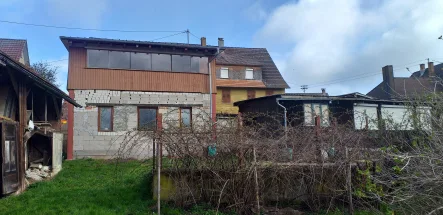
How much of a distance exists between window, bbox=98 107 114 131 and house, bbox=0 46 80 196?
3342mm

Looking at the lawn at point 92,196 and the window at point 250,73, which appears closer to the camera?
the lawn at point 92,196

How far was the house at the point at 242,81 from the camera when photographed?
101 ft

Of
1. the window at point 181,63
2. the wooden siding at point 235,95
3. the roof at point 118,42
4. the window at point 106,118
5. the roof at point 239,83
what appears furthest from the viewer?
the roof at point 239,83

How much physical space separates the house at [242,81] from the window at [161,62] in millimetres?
12494

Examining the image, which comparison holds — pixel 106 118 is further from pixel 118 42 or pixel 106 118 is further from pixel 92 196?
pixel 92 196

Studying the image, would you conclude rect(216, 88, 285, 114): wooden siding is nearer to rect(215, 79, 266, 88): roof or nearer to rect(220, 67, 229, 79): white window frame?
rect(215, 79, 266, 88): roof

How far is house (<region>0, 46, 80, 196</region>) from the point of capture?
28.9 feet

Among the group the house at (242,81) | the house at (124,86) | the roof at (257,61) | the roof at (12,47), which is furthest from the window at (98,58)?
the roof at (257,61)

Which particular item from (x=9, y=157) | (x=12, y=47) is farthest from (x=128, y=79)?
(x=12, y=47)

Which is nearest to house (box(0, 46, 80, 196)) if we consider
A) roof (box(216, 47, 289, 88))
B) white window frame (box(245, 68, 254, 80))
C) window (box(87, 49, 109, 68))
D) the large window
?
window (box(87, 49, 109, 68))

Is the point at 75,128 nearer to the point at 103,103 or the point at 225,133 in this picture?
the point at 103,103

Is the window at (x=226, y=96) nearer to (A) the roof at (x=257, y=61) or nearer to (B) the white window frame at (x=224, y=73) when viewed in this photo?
(B) the white window frame at (x=224, y=73)

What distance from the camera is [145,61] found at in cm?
1756

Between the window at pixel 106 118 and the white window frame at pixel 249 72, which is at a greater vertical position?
the white window frame at pixel 249 72
